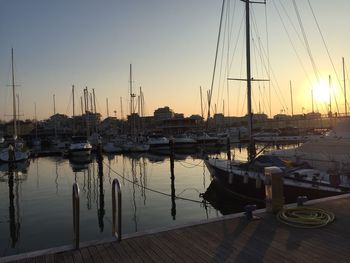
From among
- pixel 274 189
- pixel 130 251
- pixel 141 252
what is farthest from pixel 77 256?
pixel 274 189

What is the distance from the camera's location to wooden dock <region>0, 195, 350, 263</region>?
670 centimetres

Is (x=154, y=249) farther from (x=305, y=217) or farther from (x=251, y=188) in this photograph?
(x=251, y=188)

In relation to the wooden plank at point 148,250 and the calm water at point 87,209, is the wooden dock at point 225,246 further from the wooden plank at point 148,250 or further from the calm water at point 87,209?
the calm water at point 87,209

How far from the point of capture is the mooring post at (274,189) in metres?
9.52

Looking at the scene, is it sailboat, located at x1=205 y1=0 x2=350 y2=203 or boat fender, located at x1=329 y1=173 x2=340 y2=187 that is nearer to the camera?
boat fender, located at x1=329 y1=173 x2=340 y2=187

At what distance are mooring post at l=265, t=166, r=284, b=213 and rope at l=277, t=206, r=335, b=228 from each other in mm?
234

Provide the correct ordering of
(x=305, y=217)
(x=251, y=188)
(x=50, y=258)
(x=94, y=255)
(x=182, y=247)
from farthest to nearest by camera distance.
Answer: (x=251, y=188)
(x=305, y=217)
(x=182, y=247)
(x=94, y=255)
(x=50, y=258)

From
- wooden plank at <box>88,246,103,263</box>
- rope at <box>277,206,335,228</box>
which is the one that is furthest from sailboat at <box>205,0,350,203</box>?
wooden plank at <box>88,246,103,263</box>

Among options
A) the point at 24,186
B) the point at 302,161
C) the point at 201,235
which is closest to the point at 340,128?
the point at 302,161

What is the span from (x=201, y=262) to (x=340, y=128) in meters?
16.5

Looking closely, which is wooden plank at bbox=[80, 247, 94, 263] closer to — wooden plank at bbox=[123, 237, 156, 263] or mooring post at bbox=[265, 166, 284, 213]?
wooden plank at bbox=[123, 237, 156, 263]

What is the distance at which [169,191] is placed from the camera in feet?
83.7

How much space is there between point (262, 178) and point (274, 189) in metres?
8.58

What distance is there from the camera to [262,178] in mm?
17906
